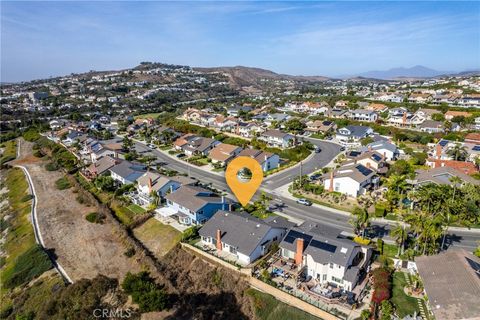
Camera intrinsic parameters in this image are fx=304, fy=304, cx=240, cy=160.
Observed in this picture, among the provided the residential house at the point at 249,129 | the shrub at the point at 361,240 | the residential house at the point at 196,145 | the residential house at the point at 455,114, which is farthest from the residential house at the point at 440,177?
the residential house at the point at 455,114

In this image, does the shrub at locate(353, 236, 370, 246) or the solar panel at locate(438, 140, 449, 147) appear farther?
the solar panel at locate(438, 140, 449, 147)

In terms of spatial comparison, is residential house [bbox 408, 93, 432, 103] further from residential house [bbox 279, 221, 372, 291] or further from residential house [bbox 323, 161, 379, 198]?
residential house [bbox 279, 221, 372, 291]

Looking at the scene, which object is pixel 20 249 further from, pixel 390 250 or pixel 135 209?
pixel 390 250

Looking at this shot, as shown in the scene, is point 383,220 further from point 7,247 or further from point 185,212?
point 7,247

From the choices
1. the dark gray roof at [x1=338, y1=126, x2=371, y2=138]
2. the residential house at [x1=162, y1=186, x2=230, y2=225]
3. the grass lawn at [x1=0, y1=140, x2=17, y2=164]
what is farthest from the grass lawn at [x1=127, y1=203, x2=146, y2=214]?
the dark gray roof at [x1=338, y1=126, x2=371, y2=138]

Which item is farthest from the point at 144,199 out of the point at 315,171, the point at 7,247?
the point at 315,171

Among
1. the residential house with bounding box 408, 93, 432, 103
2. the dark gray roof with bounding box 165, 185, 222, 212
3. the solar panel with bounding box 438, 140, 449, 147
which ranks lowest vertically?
the dark gray roof with bounding box 165, 185, 222, 212
